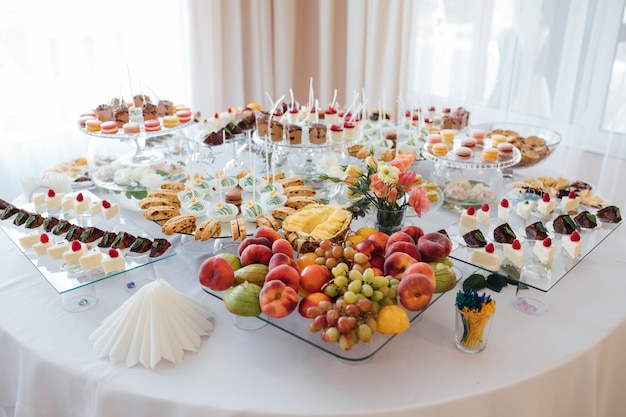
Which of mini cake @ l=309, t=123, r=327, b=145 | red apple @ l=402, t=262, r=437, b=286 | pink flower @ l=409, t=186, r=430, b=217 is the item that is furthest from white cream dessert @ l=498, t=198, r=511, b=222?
mini cake @ l=309, t=123, r=327, b=145

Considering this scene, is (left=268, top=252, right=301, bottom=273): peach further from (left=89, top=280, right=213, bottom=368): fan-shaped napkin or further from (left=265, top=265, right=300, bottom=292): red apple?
(left=89, top=280, right=213, bottom=368): fan-shaped napkin

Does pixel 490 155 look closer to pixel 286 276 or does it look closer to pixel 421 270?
pixel 421 270

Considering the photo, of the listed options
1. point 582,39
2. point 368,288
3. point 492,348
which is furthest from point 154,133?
point 582,39

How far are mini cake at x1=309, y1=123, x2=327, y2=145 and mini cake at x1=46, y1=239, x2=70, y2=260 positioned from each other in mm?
924

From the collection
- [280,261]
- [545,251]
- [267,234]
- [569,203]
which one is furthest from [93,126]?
[569,203]

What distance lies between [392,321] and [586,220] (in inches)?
33.1

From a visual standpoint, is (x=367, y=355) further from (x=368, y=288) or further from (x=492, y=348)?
(x=492, y=348)

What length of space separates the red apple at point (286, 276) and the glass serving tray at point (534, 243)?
44 cm

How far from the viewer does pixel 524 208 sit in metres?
1.61

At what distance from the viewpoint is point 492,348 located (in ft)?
3.70

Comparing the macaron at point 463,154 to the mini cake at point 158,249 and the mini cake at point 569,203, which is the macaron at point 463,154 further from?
the mini cake at point 158,249

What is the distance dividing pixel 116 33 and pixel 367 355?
2663mm

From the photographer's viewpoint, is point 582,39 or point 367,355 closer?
point 367,355

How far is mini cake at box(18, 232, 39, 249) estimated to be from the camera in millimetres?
1414
